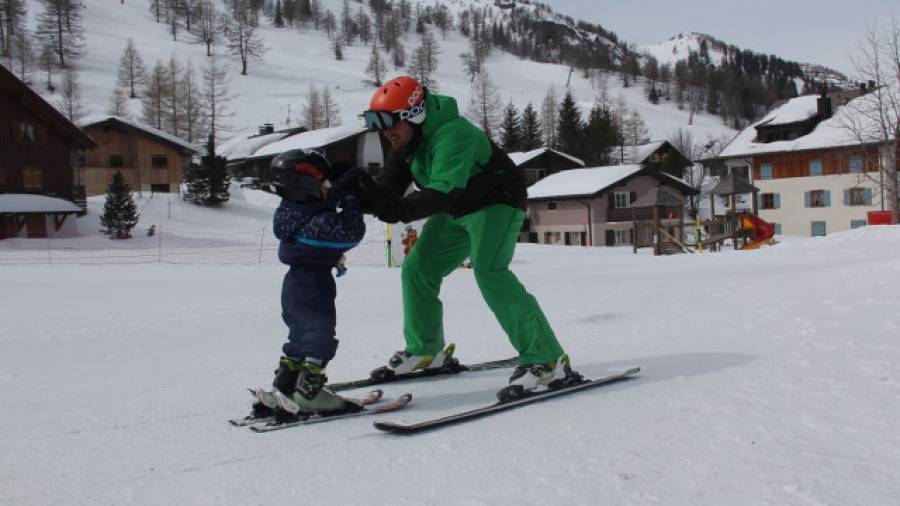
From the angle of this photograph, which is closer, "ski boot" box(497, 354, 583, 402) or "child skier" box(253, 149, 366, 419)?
"child skier" box(253, 149, 366, 419)

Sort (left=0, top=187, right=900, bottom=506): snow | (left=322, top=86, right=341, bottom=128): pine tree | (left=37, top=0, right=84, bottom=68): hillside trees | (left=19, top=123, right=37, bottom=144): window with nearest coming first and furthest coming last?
(left=0, top=187, right=900, bottom=506): snow → (left=19, top=123, right=37, bottom=144): window → (left=322, top=86, right=341, bottom=128): pine tree → (left=37, top=0, right=84, bottom=68): hillside trees

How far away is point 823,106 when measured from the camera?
48.7 m

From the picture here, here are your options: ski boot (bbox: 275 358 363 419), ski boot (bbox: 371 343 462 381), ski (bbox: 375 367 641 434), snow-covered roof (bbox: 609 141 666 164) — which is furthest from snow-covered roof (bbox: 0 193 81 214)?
snow-covered roof (bbox: 609 141 666 164)

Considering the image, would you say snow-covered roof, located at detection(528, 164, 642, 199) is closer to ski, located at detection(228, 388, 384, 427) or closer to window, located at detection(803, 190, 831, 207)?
window, located at detection(803, 190, 831, 207)

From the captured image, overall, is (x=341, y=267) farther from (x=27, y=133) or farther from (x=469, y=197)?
(x=27, y=133)

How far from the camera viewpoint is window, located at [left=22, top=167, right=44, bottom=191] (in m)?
36.2

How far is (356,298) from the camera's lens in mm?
8984

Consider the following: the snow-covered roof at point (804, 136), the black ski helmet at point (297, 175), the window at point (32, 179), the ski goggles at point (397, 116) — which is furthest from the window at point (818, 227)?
the black ski helmet at point (297, 175)

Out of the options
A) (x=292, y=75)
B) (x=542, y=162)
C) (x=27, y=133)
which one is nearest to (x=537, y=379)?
(x=27, y=133)

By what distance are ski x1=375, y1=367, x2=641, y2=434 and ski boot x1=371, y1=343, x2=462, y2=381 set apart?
917 mm

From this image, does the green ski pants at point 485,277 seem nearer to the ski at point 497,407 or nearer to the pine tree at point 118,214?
the ski at point 497,407

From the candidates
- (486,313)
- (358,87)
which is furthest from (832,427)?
(358,87)

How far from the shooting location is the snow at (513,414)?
7.32 ft

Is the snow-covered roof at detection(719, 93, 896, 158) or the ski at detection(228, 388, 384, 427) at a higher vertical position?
the snow-covered roof at detection(719, 93, 896, 158)
